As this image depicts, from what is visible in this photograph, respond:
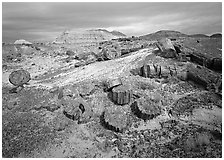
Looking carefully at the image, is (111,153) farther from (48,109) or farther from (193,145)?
(48,109)

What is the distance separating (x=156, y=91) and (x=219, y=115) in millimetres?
3294

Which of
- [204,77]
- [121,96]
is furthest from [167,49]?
[121,96]

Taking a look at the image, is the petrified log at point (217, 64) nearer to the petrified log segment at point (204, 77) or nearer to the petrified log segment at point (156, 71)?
the petrified log segment at point (204, 77)

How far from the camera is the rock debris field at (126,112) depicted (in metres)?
8.16

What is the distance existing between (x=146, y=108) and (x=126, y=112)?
955mm

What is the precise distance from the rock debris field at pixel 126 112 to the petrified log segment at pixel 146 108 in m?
0.05

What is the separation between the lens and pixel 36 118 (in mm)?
10164

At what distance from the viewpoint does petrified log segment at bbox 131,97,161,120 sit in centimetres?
976

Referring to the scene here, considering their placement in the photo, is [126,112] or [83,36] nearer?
[126,112]

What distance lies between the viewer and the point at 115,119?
960 centimetres

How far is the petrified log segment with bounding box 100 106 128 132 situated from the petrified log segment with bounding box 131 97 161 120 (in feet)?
1.90

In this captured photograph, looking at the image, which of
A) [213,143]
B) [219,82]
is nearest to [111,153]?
[213,143]

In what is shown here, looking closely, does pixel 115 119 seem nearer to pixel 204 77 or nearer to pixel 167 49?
pixel 204 77

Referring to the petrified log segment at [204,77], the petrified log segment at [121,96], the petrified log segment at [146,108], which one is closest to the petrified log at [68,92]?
the petrified log segment at [121,96]
